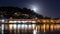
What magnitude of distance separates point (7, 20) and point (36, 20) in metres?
11.7

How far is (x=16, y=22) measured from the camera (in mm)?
92812

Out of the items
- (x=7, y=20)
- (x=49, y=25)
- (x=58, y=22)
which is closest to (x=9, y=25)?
(x=7, y=20)

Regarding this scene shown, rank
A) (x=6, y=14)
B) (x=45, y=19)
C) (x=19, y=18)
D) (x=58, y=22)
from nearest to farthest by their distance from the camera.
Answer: (x=6, y=14)
(x=19, y=18)
(x=45, y=19)
(x=58, y=22)

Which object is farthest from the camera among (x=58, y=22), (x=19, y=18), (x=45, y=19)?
(x=58, y=22)

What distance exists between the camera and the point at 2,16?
8906 centimetres

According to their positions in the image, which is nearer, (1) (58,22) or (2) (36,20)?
(2) (36,20)

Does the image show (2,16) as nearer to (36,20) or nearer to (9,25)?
(9,25)

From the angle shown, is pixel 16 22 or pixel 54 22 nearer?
pixel 16 22

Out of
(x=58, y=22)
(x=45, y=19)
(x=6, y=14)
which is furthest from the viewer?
(x=58, y=22)

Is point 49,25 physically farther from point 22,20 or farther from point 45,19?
point 22,20

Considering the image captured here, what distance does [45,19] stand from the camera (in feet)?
329

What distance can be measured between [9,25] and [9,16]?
10.3 ft

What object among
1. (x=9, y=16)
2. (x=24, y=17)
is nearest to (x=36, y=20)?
(x=24, y=17)

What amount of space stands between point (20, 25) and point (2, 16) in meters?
7.66
